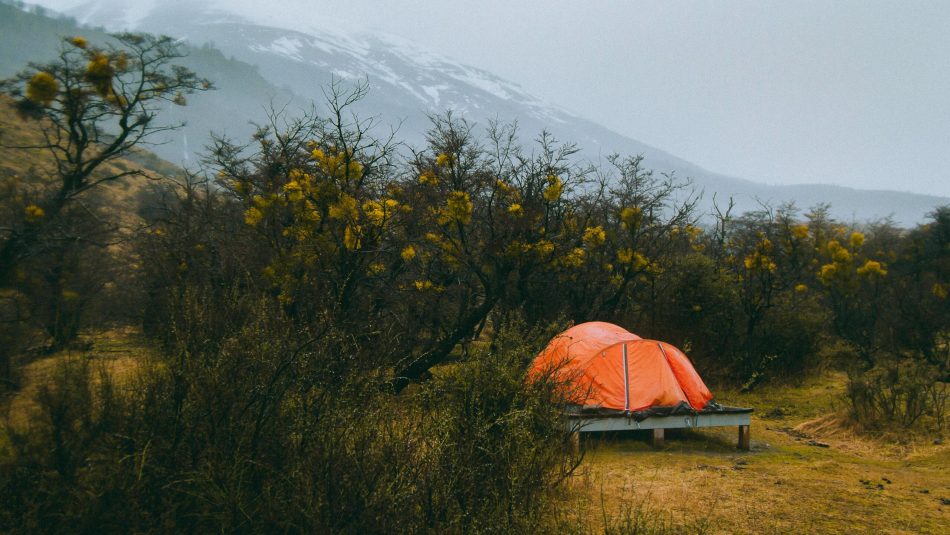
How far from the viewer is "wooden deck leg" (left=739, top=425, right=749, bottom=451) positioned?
9.69 metres

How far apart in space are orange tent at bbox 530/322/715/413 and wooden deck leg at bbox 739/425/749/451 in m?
0.56

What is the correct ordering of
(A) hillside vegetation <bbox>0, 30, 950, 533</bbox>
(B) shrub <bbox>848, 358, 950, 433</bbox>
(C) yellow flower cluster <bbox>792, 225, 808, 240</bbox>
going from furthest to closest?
(C) yellow flower cluster <bbox>792, 225, 808, 240</bbox>
(B) shrub <bbox>848, 358, 950, 433</bbox>
(A) hillside vegetation <bbox>0, 30, 950, 533</bbox>

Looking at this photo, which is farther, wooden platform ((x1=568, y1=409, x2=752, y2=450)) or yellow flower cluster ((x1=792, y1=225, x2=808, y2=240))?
yellow flower cluster ((x1=792, y1=225, x2=808, y2=240))

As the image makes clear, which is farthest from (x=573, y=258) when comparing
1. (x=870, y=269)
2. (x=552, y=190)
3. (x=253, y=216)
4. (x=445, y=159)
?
(x=870, y=269)

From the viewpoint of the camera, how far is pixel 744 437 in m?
9.75

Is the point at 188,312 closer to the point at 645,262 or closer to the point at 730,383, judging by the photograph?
the point at 645,262

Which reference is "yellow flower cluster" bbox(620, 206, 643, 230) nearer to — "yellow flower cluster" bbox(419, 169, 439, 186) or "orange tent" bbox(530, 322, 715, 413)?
"yellow flower cluster" bbox(419, 169, 439, 186)

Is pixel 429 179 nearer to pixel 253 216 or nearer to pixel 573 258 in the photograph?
pixel 573 258

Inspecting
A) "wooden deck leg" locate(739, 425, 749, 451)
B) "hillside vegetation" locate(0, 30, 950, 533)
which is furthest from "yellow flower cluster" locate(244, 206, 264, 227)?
"wooden deck leg" locate(739, 425, 749, 451)

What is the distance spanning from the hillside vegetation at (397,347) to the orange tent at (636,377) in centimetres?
72

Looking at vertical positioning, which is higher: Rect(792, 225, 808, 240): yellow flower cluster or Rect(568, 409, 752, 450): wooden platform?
Rect(792, 225, 808, 240): yellow flower cluster

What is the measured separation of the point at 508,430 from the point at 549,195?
8.65 m

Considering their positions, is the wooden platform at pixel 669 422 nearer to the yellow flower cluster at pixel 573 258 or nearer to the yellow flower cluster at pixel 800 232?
the yellow flower cluster at pixel 573 258

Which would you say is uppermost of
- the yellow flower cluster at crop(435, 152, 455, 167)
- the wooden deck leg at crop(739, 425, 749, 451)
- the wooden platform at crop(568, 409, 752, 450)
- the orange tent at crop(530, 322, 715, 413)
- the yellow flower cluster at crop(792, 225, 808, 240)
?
the yellow flower cluster at crop(435, 152, 455, 167)
